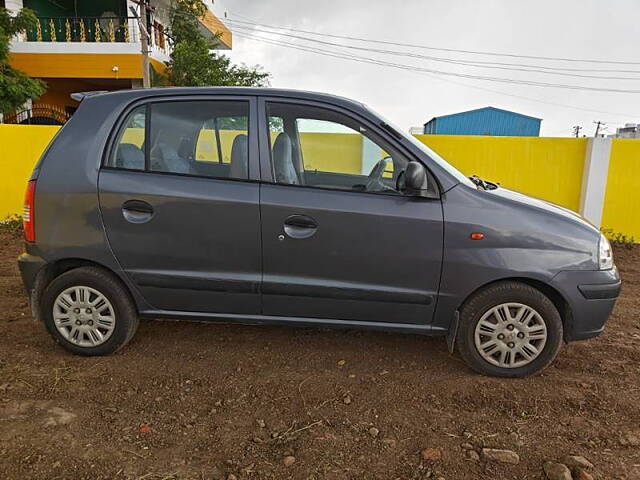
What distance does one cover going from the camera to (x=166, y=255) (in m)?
3.15

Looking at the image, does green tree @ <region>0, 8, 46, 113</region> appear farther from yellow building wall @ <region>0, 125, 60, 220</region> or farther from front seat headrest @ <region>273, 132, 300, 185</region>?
front seat headrest @ <region>273, 132, 300, 185</region>

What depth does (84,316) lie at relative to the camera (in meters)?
3.28

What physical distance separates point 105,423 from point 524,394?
2.44 m

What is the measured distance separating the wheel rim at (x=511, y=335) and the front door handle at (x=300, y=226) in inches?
47.9

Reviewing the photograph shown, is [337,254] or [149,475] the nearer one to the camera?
[149,475]

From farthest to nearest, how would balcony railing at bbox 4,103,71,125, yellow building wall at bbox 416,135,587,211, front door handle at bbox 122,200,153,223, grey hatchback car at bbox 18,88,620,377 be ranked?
balcony railing at bbox 4,103,71,125
yellow building wall at bbox 416,135,587,211
front door handle at bbox 122,200,153,223
grey hatchback car at bbox 18,88,620,377

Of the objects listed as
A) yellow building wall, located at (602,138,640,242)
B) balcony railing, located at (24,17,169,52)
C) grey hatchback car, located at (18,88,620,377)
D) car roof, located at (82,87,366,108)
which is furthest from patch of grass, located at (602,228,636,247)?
balcony railing, located at (24,17,169,52)

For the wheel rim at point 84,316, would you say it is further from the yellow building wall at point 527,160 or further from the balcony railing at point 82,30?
the balcony railing at point 82,30

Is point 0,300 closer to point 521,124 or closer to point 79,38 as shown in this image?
point 79,38

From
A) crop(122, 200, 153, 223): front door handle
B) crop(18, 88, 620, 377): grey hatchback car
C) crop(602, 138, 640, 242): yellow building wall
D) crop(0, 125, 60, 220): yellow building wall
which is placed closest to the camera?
crop(18, 88, 620, 377): grey hatchback car

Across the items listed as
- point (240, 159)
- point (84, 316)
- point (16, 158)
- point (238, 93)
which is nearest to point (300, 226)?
point (240, 159)

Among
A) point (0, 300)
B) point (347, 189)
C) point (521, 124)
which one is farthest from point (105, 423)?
point (521, 124)

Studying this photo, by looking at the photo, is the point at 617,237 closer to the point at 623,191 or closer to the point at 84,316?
the point at 623,191

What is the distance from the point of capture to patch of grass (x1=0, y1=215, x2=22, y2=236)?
7702mm
